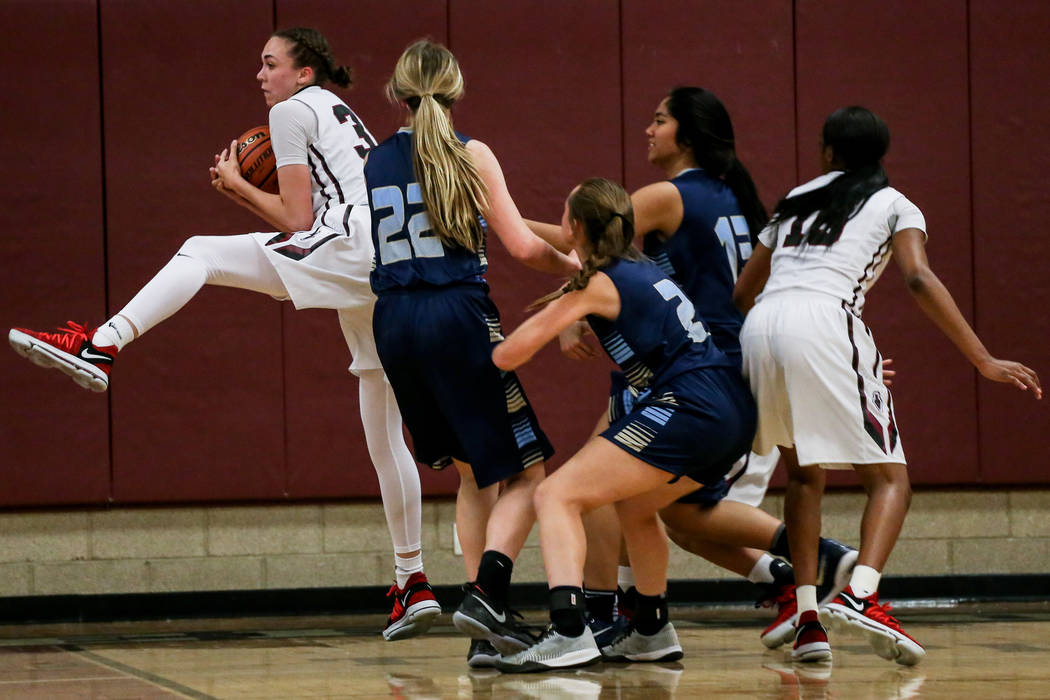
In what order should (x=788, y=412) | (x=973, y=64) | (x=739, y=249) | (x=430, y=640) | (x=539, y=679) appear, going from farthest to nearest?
(x=973, y=64) < (x=430, y=640) < (x=739, y=249) < (x=788, y=412) < (x=539, y=679)

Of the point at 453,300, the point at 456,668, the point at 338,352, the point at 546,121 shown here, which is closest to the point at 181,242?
the point at 338,352

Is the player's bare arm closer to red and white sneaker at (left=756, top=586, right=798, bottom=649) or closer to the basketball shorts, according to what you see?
the basketball shorts

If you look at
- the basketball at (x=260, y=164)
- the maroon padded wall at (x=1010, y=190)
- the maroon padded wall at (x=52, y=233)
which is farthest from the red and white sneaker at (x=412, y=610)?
the maroon padded wall at (x=1010, y=190)

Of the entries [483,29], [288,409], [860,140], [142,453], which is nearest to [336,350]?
[288,409]

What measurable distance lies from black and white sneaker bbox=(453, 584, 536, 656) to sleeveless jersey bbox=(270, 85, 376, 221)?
1.30 metres

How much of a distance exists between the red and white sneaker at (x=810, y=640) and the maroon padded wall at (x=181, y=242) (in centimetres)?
286

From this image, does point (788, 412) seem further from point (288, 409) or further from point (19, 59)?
point (19, 59)

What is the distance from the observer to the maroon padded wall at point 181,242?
6.09 metres

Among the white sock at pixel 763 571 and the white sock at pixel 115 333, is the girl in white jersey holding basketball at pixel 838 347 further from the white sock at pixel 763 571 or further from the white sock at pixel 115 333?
the white sock at pixel 115 333

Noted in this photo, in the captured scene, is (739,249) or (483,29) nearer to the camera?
(739,249)

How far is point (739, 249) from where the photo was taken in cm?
429

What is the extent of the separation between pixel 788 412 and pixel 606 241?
73cm

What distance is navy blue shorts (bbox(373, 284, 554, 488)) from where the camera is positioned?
12.4 feet

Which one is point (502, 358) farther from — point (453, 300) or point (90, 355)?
point (90, 355)
